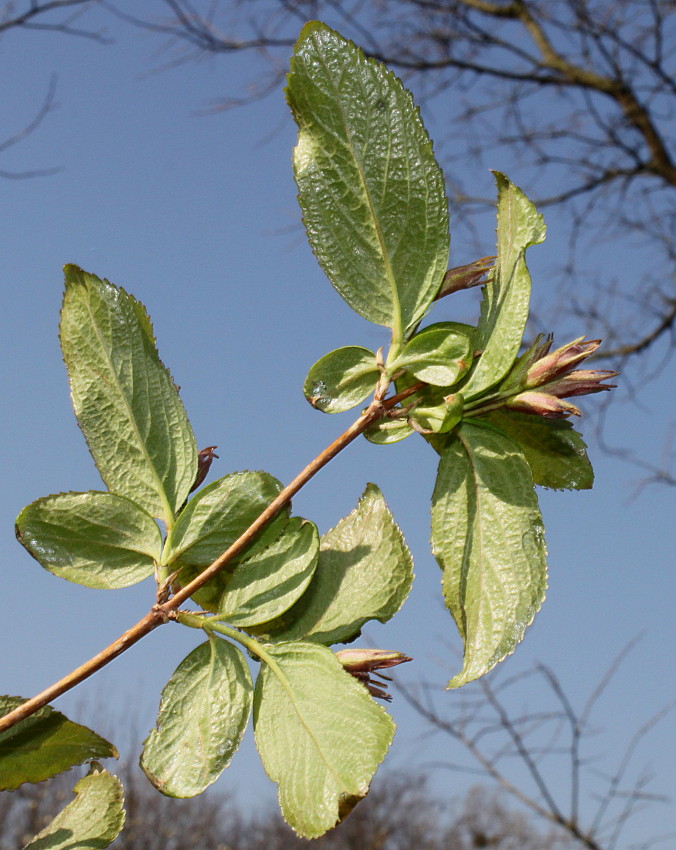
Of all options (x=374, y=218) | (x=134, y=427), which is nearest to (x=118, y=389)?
(x=134, y=427)

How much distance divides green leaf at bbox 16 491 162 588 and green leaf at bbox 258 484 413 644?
0.21 ft

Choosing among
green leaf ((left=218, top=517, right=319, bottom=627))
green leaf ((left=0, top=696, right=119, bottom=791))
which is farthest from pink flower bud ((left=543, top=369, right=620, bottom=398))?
A: green leaf ((left=0, top=696, right=119, bottom=791))

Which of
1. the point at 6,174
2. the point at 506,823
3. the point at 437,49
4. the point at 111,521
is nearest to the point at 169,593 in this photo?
the point at 111,521

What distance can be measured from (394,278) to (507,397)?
0.07 metres

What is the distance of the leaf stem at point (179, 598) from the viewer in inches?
11.6

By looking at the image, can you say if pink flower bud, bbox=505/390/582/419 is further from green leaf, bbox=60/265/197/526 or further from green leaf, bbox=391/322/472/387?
green leaf, bbox=60/265/197/526

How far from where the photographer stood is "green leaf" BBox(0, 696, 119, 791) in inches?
14.0

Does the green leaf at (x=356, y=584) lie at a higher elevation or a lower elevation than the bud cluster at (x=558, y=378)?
lower

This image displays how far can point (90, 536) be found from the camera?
1.14 feet

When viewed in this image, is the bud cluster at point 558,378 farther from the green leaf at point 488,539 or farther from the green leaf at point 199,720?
the green leaf at point 199,720

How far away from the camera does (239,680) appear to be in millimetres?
335

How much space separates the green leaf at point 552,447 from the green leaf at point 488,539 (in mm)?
34

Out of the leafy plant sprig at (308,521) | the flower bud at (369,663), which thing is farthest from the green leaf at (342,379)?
the flower bud at (369,663)

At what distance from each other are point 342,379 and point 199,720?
15cm
